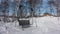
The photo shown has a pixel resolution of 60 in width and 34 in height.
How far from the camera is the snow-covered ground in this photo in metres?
2.40

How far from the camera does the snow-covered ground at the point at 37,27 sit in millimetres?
2399

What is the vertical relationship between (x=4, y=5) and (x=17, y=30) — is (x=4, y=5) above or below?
above

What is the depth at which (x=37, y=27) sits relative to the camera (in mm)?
2545

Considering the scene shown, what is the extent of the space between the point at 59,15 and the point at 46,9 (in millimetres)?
390

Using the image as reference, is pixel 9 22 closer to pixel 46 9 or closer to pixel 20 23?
pixel 20 23

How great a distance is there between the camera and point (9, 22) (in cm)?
262

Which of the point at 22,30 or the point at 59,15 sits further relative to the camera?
the point at 59,15

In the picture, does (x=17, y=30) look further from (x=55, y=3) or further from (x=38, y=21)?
(x=55, y=3)

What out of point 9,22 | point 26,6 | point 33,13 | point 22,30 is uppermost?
point 26,6

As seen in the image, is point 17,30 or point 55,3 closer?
point 17,30

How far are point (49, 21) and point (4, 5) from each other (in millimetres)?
1245

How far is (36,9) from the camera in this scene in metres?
2.69

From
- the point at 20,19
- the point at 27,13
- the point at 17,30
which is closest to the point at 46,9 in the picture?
the point at 27,13

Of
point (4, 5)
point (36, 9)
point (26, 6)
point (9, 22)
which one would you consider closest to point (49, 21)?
point (36, 9)
